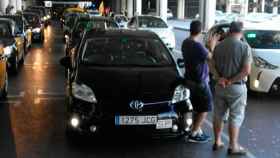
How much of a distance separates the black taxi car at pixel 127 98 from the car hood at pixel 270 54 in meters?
3.59

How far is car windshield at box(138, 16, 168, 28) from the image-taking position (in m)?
25.7

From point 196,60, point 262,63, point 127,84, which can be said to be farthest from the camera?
point 262,63

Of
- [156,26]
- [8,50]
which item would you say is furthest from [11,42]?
[156,26]

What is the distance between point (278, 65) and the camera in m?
11.3

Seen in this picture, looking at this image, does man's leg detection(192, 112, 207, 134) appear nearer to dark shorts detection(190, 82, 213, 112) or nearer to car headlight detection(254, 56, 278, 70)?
dark shorts detection(190, 82, 213, 112)

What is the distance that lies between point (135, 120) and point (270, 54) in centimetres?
533

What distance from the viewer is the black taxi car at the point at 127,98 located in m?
7.13

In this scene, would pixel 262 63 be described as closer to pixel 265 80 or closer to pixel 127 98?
pixel 265 80

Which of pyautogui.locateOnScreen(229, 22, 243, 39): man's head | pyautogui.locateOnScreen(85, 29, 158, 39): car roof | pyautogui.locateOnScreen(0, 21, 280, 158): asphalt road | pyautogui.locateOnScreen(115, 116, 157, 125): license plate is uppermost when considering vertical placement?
pyautogui.locateOnScreen(229, 22, 243, 39): man's head

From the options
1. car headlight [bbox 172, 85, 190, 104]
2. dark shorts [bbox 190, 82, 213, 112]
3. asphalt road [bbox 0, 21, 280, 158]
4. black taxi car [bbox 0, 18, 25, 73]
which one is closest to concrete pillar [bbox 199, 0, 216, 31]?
black taxi car [bbox 0, 18, 25, 73]

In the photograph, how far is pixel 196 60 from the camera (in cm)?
761

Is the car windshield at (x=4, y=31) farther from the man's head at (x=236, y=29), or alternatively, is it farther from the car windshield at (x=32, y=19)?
the car windshield at (x=32, y=19)

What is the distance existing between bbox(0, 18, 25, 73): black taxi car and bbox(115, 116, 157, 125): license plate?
27.3 feet

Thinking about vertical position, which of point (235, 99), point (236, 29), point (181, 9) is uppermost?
point (236, 29)
